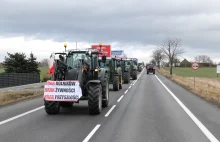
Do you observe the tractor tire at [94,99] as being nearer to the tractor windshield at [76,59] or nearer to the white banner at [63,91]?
the white banner at [63,91]

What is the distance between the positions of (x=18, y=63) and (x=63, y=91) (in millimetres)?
44370

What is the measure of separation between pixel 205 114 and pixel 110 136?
231 inches

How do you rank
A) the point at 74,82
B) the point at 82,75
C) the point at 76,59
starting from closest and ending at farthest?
the point at 74,82 → the point at 82,75 → the point at 76,59

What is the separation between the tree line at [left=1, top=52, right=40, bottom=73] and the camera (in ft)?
177

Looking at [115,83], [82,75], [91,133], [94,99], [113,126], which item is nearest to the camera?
[91,133]

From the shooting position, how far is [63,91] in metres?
12.2

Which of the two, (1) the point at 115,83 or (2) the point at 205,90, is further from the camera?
(2) the point at 205,90

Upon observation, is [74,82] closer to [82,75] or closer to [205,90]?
[82,75]

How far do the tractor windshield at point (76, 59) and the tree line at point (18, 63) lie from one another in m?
42.1

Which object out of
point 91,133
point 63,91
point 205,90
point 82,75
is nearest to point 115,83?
point 205,90

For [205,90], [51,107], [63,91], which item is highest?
[63,91]

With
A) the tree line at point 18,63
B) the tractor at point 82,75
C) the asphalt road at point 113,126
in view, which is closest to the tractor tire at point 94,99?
the tractor at point 82,75

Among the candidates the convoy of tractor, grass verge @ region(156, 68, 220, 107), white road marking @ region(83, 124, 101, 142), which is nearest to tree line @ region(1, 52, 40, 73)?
grass verge @ region(156, 68, 220, 107)

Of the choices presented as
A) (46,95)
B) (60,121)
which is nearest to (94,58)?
(46,95)
